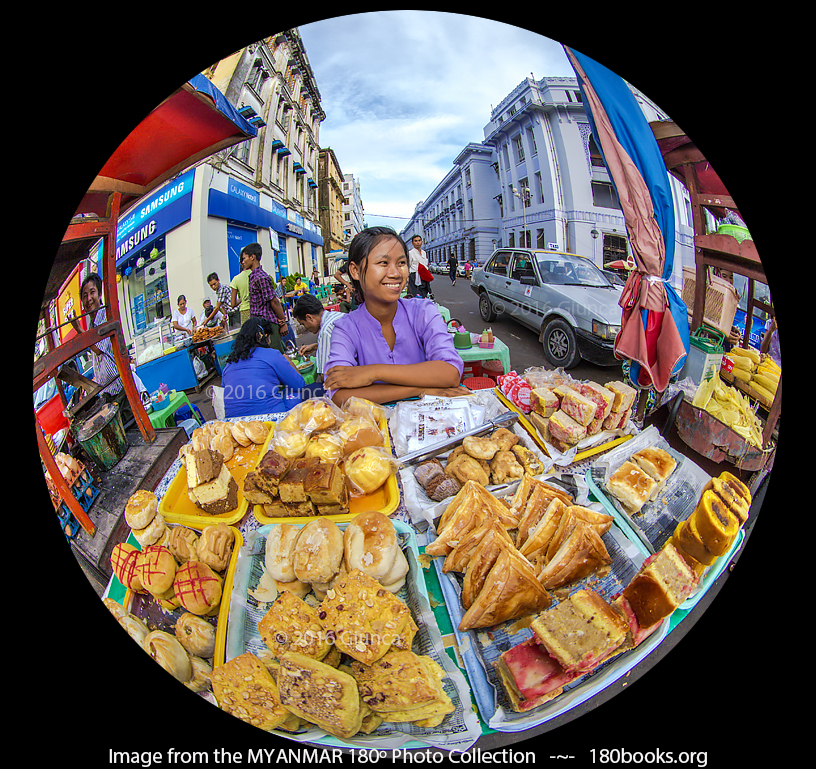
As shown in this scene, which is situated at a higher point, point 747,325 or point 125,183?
point 125,183

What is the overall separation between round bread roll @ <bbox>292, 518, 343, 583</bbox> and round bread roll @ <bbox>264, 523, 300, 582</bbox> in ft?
0.06

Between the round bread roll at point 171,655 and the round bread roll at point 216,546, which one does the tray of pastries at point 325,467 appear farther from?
the round bread roll at point 171,655

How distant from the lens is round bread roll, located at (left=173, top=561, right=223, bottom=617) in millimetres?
1270

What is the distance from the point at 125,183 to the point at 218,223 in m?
0.35

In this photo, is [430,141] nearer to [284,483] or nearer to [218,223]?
[218,223]

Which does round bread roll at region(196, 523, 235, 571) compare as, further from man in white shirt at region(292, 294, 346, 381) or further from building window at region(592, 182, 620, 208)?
building window at region(592, 182, 620, 208)

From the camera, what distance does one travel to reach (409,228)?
140 cm

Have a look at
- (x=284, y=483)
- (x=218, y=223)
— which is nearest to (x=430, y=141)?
(x=218, y=223)

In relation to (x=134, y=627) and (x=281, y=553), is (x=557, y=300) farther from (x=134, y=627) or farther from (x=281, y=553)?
(x=134, y=627)

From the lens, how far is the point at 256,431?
1540 mm

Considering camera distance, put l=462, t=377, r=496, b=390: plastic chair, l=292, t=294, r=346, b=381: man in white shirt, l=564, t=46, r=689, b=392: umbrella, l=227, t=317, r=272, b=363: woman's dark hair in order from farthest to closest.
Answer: l=462, t=377, r=496, b=390: plastic chair < l=292, t=294, r=346, b=381: man in white shirt < l=227, t=317, r=272, b=363: woman's dark hair < l=564, t=46, r=689, b=392: umbrella

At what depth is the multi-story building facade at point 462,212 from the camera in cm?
142

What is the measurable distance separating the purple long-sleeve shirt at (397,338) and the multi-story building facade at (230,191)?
45cm

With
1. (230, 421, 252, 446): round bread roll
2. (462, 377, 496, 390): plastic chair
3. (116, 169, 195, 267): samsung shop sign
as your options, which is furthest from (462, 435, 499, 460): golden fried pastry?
(116, 169, 195, 267): samsung shop sign
